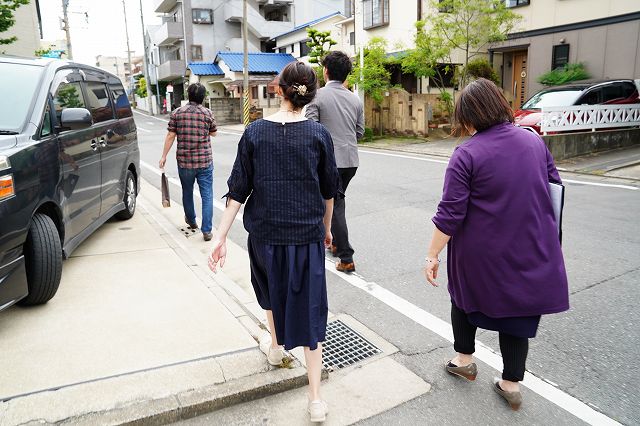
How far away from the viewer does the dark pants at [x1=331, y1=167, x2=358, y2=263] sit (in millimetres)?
4773

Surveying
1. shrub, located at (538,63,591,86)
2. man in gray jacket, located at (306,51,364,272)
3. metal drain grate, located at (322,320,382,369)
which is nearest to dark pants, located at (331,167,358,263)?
man in gray jacket, located at (306,51,364,272)

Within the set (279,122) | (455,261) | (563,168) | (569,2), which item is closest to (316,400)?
(455,261)

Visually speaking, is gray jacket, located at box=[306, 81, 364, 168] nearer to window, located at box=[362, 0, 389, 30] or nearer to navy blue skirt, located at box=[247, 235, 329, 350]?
navy blue skirt, located at box=[247, 235, 329, 350]

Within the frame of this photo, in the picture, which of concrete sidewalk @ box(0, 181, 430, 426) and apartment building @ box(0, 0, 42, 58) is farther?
apartment building @ box(0, 0, 42, 58)

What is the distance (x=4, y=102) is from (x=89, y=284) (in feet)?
5.31

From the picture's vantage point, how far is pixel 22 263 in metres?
3.43

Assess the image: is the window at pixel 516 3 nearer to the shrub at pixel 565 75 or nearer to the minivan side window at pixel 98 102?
the shrub at pixel 565 75

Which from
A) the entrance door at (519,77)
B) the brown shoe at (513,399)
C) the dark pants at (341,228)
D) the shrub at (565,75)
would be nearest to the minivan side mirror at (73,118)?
the dark pants at (341,228)

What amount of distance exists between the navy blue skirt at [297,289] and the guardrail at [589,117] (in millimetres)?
10884

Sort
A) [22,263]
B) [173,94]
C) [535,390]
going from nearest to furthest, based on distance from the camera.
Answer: [535,390], [22,263], [173,94]

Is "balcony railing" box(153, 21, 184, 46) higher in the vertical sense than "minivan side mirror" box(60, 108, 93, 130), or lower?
higher

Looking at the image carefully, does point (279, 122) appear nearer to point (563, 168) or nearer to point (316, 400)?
point (316, 400)

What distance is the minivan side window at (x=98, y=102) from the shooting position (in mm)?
5348

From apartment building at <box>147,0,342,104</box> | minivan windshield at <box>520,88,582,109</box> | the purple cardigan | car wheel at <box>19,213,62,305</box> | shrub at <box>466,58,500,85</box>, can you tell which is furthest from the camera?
apartment building at <box>147,0,342,104</box>
